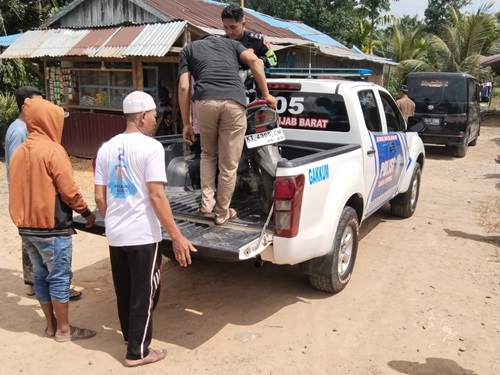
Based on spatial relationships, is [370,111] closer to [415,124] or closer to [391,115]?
[391,115]

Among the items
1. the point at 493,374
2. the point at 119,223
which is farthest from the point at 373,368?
the point at 119,223

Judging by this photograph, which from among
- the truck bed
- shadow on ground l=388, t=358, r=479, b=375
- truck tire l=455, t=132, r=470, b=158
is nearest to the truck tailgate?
the truck bed

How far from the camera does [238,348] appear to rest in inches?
140

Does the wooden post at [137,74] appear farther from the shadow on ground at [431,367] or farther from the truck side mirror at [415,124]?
the shadow on ground at [431,367]

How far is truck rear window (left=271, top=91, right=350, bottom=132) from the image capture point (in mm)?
4918

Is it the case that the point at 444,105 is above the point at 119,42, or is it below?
below

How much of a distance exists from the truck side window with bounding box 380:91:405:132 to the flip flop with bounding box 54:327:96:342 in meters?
3.89

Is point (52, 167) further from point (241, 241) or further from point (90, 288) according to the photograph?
point (90, 288)

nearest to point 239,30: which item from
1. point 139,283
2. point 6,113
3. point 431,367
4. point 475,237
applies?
point 139,283

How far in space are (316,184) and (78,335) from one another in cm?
214

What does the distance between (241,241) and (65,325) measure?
57.9 inches

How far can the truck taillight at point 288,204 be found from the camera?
3490 millimetres

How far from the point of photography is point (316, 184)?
375cm

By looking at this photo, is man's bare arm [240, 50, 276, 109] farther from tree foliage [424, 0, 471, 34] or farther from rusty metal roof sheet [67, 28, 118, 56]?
tree foliage [424, 0, 471, 34]
